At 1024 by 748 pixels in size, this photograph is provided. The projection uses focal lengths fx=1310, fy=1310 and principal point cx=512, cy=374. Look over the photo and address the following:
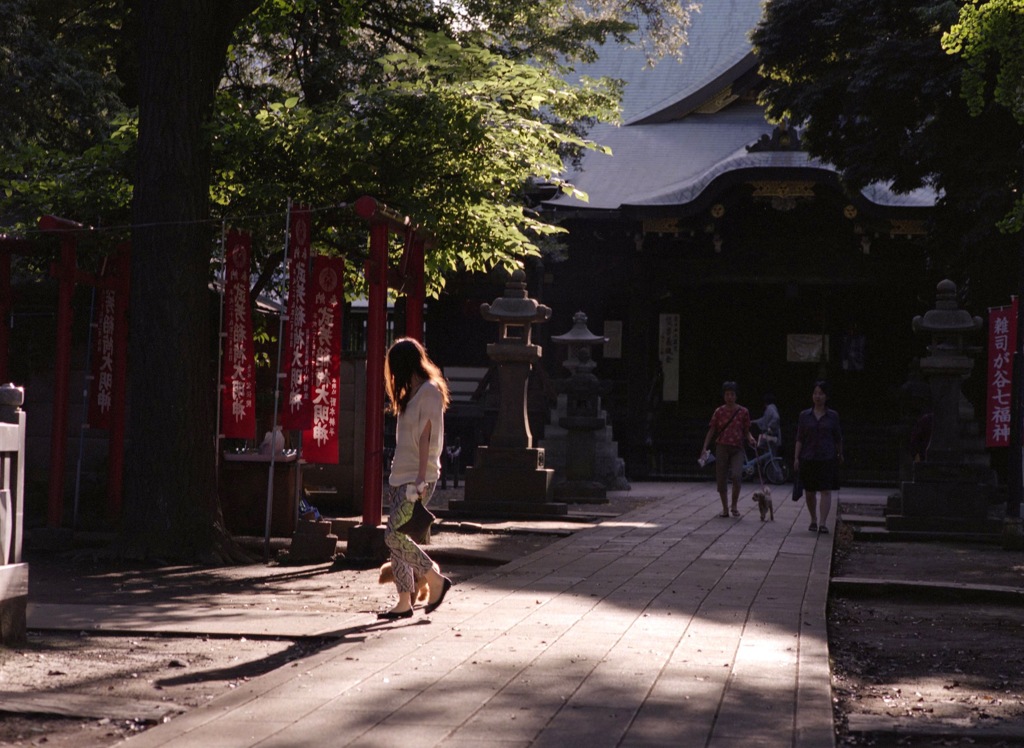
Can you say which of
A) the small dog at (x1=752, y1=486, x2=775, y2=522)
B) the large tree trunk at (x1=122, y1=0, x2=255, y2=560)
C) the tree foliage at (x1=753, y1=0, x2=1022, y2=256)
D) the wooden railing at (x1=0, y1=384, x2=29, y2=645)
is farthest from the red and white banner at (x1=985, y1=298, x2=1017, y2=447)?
the wooden railing at (x1=0, y1=384, x2=29, y2=645)

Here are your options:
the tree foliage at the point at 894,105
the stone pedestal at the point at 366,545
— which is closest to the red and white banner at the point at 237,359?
the stone pedestal at the point at 366,545

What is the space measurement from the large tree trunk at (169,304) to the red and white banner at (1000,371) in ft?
31.1

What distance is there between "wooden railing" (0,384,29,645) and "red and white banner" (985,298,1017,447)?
12.0 meters

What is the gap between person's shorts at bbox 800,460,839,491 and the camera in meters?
14.7

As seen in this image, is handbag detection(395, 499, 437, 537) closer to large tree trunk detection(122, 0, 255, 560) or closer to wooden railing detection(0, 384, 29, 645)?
wooden railing detection(0, 384, 29, 645)

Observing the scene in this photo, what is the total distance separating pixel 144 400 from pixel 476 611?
13.3 feet

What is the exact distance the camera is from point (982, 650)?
310 inches

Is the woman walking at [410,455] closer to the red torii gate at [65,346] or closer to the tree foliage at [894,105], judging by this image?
the red torii gate at [65,346]

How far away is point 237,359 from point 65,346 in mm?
1607

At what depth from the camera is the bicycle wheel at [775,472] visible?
2466 cm

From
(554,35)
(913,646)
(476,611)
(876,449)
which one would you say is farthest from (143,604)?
(876,449)

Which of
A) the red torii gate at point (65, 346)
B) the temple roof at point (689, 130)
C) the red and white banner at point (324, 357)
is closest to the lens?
the red and white banner at point (324, 357)

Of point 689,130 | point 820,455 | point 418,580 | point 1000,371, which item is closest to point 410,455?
point 418,580

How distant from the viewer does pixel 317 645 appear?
22.9 feet
